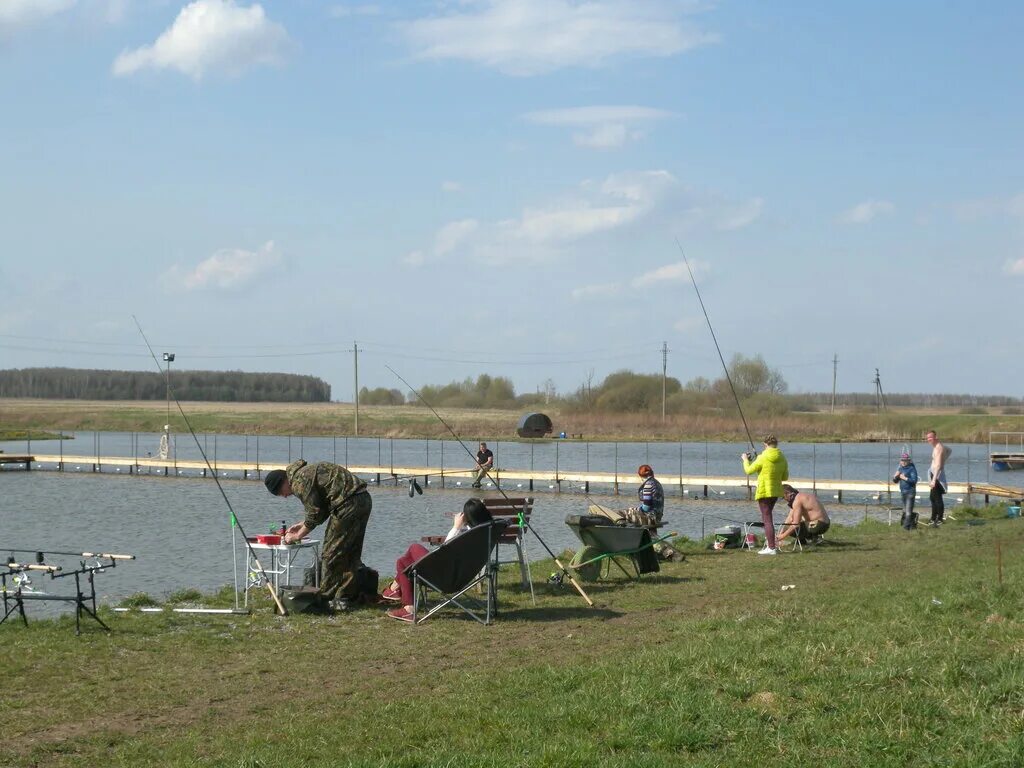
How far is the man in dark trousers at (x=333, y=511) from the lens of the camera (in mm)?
10156

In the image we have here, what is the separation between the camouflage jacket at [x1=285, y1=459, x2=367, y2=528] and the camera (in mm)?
10148

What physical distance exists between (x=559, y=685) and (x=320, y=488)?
407cm

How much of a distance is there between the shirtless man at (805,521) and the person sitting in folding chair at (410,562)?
5.94 metres

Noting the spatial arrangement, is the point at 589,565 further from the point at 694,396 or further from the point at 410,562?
the point at 694,396

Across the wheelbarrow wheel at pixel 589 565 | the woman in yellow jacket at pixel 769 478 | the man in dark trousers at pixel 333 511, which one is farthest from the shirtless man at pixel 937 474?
the man in dark trousers at pixel 333 511

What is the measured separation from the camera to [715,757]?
5.09 meters

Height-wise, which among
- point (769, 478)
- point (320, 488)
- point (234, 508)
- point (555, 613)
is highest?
point (320, 488)

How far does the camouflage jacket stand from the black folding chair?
36.1 inches

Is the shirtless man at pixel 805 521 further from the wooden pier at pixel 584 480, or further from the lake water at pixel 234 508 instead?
the wooden pier at pixel 584 480

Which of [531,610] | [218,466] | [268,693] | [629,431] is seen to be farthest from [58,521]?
[629,431]

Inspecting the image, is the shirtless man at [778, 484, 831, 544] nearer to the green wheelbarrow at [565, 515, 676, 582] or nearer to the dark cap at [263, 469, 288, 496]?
the green wheelbarrow at [565, 515, 676, 582]

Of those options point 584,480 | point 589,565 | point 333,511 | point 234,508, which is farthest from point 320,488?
point 584,480

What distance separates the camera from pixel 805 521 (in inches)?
606

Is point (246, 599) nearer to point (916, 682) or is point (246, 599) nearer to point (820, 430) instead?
point (916, 682)
